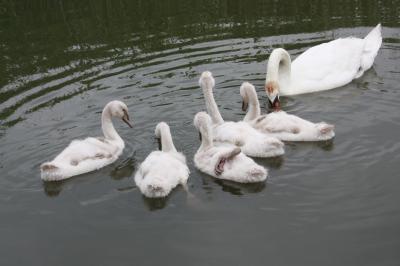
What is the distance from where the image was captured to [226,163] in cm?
868

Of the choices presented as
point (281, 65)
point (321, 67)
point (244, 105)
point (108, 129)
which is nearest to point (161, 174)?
point (108, 129)

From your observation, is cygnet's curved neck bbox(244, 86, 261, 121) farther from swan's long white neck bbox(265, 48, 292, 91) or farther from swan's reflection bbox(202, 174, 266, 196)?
swan's reflection bbox(202, 174, 266, 196)

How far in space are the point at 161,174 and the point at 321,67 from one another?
219 inches

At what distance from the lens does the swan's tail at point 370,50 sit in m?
13.3

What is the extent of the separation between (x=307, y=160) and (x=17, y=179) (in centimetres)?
429

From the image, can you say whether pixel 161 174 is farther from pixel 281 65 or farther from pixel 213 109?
pixel 281 65

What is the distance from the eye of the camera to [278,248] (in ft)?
22.7

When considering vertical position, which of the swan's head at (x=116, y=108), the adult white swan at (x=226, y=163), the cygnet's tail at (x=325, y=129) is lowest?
the adult white swan at (x=226, y=163)

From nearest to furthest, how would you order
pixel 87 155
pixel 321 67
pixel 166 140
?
pixel 87 155, pixel 166 140, pixel 321 67

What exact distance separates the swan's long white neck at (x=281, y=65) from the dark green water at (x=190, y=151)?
42 centimetres

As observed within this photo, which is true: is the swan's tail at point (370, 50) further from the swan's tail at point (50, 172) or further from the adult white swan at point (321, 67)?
the swan's tail at point (50, 172)

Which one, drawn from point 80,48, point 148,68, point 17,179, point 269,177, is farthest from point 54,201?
point 80,48

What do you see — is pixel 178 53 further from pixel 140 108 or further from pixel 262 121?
pixel 262 121

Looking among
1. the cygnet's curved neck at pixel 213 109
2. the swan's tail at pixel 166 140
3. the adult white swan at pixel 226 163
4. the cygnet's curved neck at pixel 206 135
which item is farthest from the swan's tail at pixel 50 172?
the cygnet's curved neck at pixel 213 109
